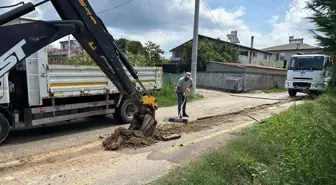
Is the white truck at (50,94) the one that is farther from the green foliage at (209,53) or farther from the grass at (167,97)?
the green foliage at (209,53)

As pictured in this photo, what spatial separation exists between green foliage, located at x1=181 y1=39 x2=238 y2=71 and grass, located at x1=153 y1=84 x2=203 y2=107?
13058 millimetres

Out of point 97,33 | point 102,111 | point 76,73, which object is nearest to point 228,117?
point 102,111

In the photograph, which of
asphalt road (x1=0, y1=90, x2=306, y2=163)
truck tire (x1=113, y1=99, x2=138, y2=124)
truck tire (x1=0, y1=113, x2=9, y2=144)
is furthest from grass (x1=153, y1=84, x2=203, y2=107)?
truck tire (x1=0, y1=113, x2=9, y2=144)

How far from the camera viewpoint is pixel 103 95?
9.23 meters

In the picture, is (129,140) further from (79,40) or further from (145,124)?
(79,40)

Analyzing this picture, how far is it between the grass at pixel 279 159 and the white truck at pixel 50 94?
14.4ft

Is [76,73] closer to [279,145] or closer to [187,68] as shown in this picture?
[279,145]

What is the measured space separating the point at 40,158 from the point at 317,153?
16.3 ft

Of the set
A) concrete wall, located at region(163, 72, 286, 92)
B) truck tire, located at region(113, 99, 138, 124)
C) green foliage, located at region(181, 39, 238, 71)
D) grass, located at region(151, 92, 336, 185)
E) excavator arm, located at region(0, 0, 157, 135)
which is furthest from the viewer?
green foliage, located at region(181, 39, 238, 71)

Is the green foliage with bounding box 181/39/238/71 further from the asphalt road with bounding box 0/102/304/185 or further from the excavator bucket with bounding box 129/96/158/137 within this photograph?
the asphalt road with bounding box 0/102/304/185

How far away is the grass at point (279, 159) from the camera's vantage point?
3305 millimetres

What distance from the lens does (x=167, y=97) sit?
15492 millimetres

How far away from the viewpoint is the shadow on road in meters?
7.63

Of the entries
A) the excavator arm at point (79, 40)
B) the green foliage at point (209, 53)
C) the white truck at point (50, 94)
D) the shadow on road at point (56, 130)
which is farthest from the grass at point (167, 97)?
the green foliage at point (209, 53)
